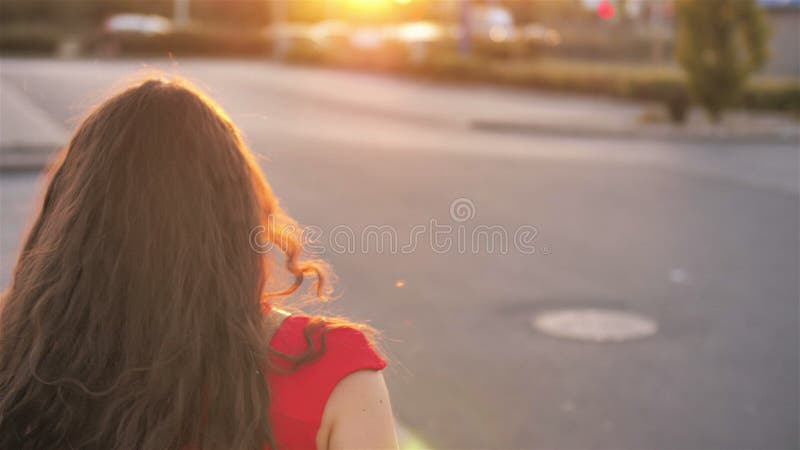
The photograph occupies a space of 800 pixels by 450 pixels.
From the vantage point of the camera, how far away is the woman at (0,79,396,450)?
1.64 meters

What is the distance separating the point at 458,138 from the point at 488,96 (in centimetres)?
1003

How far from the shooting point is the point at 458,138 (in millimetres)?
17859

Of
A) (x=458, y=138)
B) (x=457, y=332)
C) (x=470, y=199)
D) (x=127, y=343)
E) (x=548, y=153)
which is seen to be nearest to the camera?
(x=127, y=343)

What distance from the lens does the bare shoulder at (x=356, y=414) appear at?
64.5 inches

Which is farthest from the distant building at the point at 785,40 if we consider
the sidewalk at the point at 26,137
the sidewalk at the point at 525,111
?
the sidewalk at the point at 26,137

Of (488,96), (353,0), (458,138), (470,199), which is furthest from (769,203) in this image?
(353,0)

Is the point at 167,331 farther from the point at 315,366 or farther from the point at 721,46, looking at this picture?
the point at 721,46

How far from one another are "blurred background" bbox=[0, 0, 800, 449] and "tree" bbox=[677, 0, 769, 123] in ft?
0.12

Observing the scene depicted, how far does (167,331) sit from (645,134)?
1807 cm

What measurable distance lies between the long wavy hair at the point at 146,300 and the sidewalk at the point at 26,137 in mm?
10679

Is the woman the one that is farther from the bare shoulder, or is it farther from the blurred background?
the blurred background

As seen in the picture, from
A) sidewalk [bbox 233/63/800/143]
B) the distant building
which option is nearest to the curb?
sidewalk [bbox 233/63/800/143]

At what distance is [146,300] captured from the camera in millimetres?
1656

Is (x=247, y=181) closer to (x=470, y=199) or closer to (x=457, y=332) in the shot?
(x=457, y=332)
